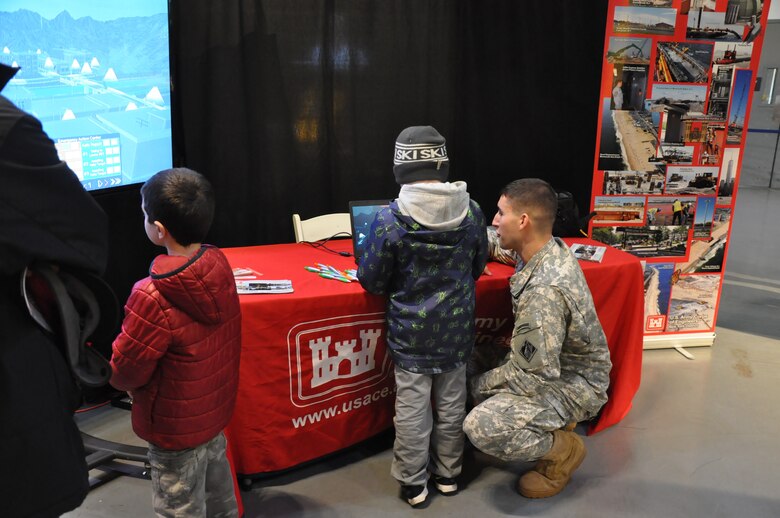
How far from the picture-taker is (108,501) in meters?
2.42

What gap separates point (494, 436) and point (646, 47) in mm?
2159

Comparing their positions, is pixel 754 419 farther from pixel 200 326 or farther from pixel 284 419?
pixel 200 326

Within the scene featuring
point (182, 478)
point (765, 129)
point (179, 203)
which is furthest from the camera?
point (765, 129)

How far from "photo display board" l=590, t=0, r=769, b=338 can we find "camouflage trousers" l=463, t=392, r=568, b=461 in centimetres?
142

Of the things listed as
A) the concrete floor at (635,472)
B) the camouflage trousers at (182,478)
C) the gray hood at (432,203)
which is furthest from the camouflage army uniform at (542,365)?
the camouflage trousers at (182,478)

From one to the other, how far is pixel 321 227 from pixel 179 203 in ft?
4.82

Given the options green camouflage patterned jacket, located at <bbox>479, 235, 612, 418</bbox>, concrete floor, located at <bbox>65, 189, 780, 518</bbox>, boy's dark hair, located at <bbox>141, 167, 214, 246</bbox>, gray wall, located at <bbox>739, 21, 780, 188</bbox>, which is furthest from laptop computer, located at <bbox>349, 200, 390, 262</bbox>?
gray wall, located at <bbox>739, 21, 780, 188</bbox>

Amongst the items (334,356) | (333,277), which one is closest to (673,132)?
(333,277)

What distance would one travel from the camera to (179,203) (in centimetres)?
171

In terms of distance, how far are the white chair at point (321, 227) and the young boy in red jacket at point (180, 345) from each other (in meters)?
1.18

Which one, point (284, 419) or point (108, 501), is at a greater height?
point (284, 419)

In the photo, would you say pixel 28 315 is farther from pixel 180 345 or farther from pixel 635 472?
pixel 635 472

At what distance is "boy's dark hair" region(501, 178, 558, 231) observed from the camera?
2418mm

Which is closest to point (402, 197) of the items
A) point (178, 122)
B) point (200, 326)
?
point (200, 326)
